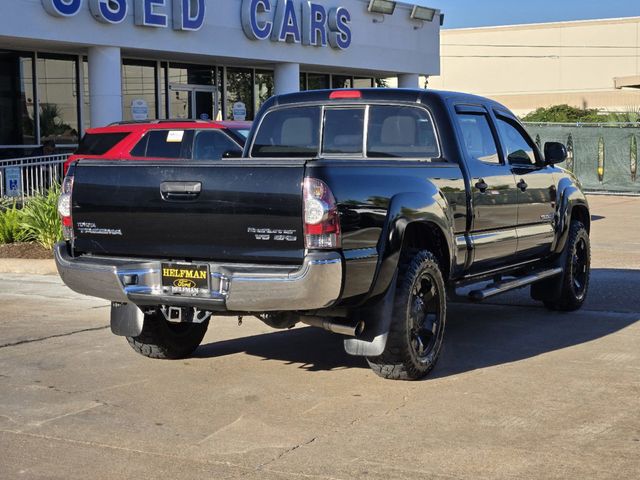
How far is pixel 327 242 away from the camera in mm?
6090

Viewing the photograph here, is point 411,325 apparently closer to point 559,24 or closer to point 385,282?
point 385,282

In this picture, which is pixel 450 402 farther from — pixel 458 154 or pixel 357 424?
pixel 458 154

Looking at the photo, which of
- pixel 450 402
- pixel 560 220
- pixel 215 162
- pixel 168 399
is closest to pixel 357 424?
pixel 450 402

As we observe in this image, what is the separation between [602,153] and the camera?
27.2m

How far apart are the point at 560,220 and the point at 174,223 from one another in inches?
168

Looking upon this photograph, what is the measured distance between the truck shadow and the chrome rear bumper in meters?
A: 1.37

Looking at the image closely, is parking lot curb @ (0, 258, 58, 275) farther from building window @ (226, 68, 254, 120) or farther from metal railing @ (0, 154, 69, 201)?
building window @ (226, 68, 254, 120)

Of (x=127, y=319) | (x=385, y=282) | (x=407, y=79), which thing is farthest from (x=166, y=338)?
(x=407, y=79)

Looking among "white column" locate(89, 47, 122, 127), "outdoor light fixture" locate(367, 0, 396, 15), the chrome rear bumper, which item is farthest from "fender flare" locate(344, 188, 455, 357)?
"outdoor light fixture" locate(367, 0, 396, 15)

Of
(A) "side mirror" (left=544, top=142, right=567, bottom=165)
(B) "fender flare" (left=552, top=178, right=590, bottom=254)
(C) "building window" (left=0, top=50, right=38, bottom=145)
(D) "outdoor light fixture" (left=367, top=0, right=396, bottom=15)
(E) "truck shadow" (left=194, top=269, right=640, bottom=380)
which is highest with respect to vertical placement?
(D) "outdoor light fixture" (left=367, top=0, right=396, bottom=15)

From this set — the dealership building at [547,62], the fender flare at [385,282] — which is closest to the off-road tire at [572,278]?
the fender flare at [385,282]

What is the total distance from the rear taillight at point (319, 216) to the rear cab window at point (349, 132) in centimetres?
189

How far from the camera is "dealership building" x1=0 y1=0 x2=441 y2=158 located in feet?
68.1

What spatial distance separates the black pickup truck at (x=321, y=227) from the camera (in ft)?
20.2
